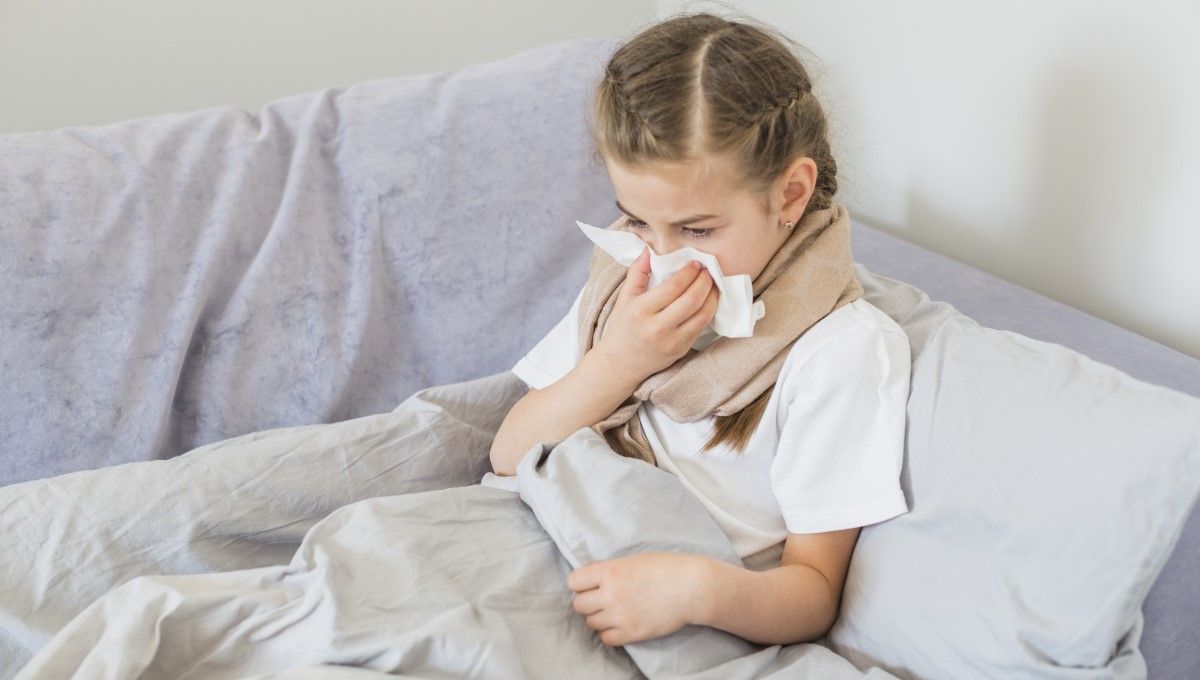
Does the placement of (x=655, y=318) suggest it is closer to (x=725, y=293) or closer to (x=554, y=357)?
(x=725, y=293)

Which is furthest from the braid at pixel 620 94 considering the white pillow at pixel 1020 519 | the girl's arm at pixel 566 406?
the white pillow at pixel 1020 519

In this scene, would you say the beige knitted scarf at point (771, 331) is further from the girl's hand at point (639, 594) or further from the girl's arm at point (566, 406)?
the girl's hand at point (639, 594)

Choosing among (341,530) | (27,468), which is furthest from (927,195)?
(27,468)

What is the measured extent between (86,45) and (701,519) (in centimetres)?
129

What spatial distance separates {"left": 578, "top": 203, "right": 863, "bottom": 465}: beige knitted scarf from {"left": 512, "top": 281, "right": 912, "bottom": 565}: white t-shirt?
0.02m

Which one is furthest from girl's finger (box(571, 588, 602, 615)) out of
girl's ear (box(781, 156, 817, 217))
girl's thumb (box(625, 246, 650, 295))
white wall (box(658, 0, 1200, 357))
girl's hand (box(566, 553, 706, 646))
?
white wall (box(658, 0, 1200, 357))

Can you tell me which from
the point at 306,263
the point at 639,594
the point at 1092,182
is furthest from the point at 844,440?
the point at 306,263

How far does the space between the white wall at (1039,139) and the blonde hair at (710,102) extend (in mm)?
174

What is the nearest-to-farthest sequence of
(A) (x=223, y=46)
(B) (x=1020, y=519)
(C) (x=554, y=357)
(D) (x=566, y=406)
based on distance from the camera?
1. (B) (x=1020, y=519)
2. (D) (x=566, y=406)
3. (C) (x=554, y=357)
4. (A) (x=223, y=46)

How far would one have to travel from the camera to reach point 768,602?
0.96 metres

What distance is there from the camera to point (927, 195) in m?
1.55

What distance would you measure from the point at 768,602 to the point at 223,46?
136 centimetres

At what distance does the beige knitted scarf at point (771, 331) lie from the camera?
1.04 m

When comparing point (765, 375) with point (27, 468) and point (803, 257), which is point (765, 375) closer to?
point (803, 257)
